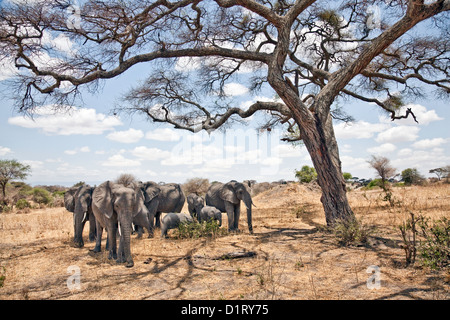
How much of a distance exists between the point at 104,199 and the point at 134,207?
2.52 feet

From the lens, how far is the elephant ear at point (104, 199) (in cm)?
693

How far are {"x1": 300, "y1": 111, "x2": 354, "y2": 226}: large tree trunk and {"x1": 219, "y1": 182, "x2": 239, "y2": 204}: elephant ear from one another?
9.29ft

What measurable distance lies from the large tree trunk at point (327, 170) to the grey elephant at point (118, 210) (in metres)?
5.13

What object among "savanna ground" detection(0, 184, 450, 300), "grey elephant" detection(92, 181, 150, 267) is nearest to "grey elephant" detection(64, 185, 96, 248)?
"savanna ground" detection(0, 184, 450, 300)

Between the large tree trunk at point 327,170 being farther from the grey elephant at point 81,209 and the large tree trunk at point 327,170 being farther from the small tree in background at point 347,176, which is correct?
the small tree in background at point 347,176

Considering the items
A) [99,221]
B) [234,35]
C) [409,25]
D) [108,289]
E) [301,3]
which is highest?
[234,35]

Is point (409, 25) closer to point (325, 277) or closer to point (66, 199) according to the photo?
point (325, 277)

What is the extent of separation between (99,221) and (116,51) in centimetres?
585

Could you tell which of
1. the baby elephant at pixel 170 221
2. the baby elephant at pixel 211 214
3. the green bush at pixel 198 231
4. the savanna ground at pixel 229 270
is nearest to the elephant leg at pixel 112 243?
the savanna ground at pixel 229 270

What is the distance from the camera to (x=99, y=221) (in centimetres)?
755

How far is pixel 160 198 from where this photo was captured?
462 inches

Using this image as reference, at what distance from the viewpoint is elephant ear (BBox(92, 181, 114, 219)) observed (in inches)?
273

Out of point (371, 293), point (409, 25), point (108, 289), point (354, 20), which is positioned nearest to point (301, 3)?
point (409, 25)
